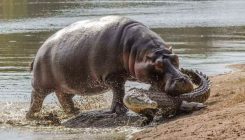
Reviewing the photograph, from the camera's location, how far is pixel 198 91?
9.77m

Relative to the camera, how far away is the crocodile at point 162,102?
29.5 feet

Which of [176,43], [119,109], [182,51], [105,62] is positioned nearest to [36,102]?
[105,62]

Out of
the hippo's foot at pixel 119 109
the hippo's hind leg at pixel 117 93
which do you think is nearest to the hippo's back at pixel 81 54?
the hippo's hind leg at pixel 117 93

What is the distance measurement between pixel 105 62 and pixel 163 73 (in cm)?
119

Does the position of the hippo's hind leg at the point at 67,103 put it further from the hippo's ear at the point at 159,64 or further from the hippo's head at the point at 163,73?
the hippo's ear at the point at 159,64

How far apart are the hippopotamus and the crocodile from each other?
0.48ft

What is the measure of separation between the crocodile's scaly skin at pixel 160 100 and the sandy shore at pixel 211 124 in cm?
19

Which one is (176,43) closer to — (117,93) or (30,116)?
(30,116)

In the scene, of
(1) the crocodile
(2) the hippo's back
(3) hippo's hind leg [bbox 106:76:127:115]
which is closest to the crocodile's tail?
(1) the crocodile

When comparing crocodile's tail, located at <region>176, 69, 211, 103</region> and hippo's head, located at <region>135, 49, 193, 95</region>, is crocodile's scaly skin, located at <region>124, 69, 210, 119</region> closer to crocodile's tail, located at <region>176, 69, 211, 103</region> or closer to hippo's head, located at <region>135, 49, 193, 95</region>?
crocodile's tail, located at <region>176, 69, 211, 103</region>

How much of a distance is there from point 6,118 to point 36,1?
64.9m

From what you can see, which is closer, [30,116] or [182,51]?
[30,116]

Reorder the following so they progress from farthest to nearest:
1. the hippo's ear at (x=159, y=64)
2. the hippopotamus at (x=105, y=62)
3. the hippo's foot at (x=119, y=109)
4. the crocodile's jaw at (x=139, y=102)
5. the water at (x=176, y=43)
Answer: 1. the water at (x=176, y=43)
2. the hippo's foot at (x=119, y=109)
3. the hippopotamus at (x=105, y=62)
4. the hippo's ear at (x=159, y=64)
5. the crocodile's jaw at (x=139, y=102)

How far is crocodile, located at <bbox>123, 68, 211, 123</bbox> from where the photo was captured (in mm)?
8987
